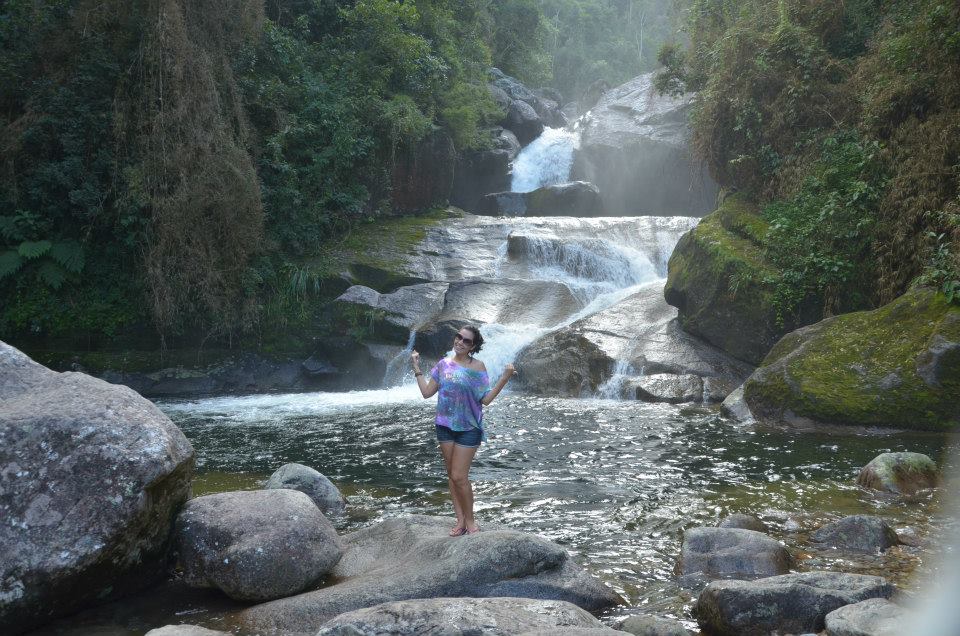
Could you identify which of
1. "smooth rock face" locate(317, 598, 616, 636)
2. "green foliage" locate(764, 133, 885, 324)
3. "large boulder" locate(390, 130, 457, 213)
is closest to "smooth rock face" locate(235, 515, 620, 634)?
"smooth rock face" locate(317, 598, 616, 636)

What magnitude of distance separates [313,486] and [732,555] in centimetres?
397

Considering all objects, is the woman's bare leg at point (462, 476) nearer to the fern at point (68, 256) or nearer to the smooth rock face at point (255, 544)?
the smooth rock face at point (255, 544)

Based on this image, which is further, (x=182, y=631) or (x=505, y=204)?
(x=505, y=204)

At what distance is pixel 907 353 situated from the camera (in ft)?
31.6

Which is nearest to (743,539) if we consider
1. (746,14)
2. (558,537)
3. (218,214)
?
(558,537)

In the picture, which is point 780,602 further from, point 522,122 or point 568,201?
point 522,122

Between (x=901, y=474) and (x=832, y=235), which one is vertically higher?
(x=832, y=235)

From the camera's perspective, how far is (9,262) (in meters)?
15.0

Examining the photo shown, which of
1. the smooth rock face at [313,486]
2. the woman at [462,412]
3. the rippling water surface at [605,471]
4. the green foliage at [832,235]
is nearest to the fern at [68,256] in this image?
the rippling water surface at [605,471]

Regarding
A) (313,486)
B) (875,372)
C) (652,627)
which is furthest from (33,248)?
(875,372)

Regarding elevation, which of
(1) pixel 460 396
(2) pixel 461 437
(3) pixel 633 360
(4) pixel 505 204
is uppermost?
(4) pixel 505 204

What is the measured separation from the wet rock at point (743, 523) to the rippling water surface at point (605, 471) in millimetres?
131

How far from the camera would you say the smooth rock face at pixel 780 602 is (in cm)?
452

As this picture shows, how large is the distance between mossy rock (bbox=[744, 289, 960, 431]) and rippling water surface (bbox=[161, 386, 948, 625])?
0.39 m
